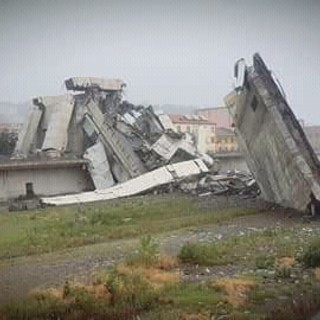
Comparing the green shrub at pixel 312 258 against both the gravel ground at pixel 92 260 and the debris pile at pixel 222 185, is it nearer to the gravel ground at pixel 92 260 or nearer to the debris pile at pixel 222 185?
the gravel ground at pixel 92 260

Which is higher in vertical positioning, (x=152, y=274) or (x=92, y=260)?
(x=92, y=260)

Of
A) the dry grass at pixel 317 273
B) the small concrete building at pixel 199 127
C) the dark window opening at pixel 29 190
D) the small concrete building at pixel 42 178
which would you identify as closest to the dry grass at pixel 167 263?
the dry grass at pixel 317 273

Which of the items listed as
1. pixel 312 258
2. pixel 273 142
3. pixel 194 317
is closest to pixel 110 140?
pixel 273 142

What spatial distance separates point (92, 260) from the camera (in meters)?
5.73

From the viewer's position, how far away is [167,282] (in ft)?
14.6

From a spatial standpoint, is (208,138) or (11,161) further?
(208,138)

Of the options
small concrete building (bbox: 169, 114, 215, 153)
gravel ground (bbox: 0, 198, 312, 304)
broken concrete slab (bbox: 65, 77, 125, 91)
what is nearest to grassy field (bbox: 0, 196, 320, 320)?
gravel ground (bbox: 0, 198, 312, 304)

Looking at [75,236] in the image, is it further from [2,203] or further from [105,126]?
[105,126]

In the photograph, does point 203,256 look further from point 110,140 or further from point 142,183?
point 110,140

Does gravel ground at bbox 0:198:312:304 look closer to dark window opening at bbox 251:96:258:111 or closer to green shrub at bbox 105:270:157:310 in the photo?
green shrub at bbox 105:270:157:310

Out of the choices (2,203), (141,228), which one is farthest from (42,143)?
(141,228)

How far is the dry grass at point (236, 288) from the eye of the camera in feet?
12.9

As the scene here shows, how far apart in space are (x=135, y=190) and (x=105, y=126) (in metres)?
2.18

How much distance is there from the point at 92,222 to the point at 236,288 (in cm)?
423
